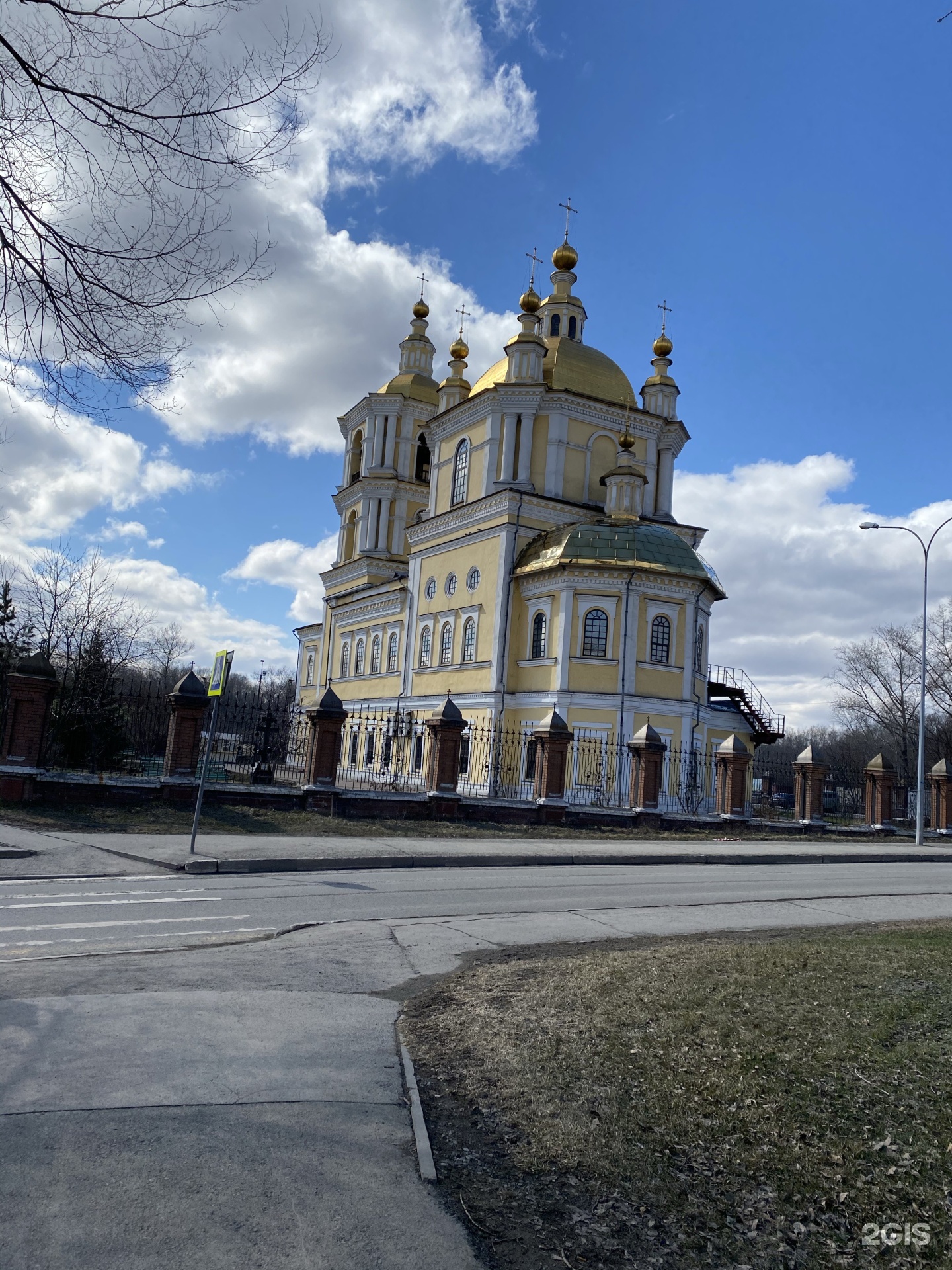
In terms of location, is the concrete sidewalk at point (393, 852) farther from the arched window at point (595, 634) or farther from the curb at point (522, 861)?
the arched window at point (595, 634)

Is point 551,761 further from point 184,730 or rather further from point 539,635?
point 539,635

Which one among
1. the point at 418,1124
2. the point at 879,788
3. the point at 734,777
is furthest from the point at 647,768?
the point at 418,1124

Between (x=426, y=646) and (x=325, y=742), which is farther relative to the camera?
(x=426, y=646)

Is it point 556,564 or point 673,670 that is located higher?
point 556,564

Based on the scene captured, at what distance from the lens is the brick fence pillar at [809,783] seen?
2661 centimetres

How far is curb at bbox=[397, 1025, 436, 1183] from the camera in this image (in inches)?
139

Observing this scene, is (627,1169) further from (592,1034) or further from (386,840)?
(386,840)

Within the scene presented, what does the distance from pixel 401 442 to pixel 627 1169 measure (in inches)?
1955

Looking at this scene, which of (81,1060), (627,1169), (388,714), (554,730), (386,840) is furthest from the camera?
(388,714)

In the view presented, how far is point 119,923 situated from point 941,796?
29458mm

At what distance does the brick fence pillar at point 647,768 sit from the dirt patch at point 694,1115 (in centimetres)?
1696

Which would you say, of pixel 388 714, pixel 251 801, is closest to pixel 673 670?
pixel 388 714

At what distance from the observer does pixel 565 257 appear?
41.8m

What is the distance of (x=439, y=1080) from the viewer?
453 centimetres
